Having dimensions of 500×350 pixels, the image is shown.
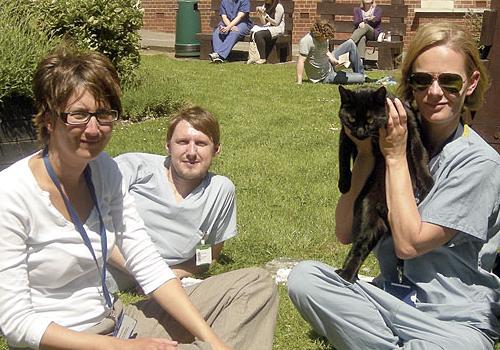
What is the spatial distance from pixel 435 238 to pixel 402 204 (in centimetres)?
18

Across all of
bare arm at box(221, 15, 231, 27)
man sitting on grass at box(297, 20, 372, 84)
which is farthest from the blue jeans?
bare arm at box(221, 15, 231, 27)

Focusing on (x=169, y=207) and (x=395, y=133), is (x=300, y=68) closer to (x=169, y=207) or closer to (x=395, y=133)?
(x=169, y=207)

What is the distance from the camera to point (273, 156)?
7.80 m

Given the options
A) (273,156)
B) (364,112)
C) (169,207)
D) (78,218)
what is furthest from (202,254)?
(273,156)

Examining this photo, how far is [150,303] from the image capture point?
10.4 feet

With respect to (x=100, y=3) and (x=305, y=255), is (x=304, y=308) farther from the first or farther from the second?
(x=100, y=3)

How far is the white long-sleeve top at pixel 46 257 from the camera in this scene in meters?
2.59

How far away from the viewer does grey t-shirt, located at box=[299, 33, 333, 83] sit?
12.8 metres

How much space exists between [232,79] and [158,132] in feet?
14.2

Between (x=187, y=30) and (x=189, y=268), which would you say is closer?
(x=189, y=268)

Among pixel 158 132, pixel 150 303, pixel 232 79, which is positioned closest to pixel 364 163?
pixel 150 303

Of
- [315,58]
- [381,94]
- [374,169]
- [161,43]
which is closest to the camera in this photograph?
[381,94]

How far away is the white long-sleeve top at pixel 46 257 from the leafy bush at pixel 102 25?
6.31 m

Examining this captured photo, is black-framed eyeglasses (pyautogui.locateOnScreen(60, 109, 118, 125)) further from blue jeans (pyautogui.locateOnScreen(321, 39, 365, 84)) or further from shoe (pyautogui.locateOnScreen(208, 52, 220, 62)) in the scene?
shoe (pyautogui.locateOnScreen(208, 52, 220, 62))
